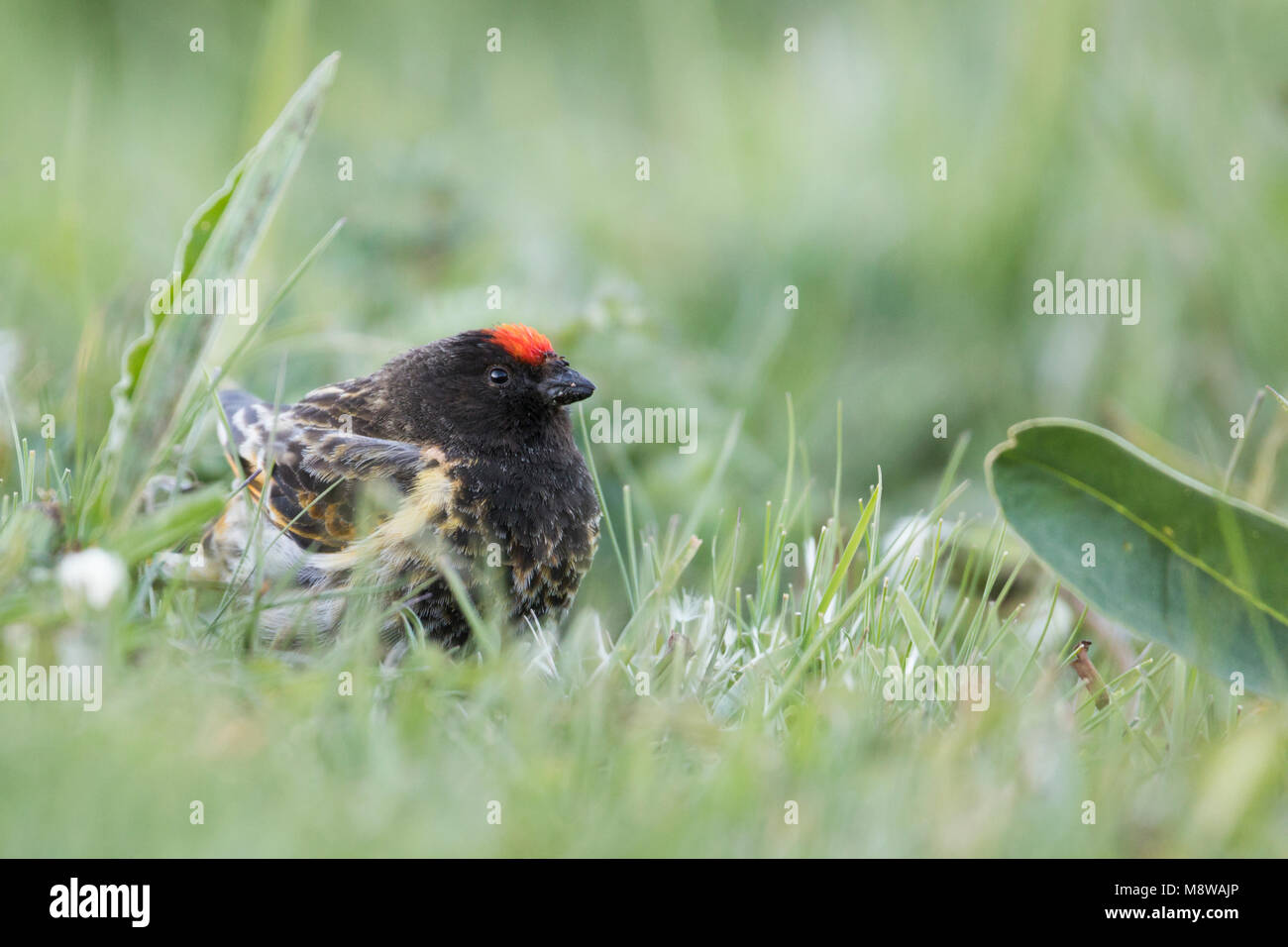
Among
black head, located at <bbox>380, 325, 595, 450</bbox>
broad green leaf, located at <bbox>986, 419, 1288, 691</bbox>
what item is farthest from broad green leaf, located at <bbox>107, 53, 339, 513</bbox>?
broad green leaf, located at <bbox>986, 419, 1288, 691</bbox>

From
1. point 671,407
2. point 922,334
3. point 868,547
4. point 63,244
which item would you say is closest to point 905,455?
point 922,334

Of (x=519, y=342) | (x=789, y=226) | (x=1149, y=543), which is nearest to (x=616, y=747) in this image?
(x=1149, y=543)

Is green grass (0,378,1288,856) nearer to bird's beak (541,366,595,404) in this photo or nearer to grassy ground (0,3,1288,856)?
grassy ground (0,3,1288,856)

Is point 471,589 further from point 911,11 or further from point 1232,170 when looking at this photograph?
point 911,11

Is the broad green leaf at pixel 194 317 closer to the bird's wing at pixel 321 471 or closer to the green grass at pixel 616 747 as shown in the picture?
the green grass at pixel 616 747

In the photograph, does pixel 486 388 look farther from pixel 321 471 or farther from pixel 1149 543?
pixel 1149 543
